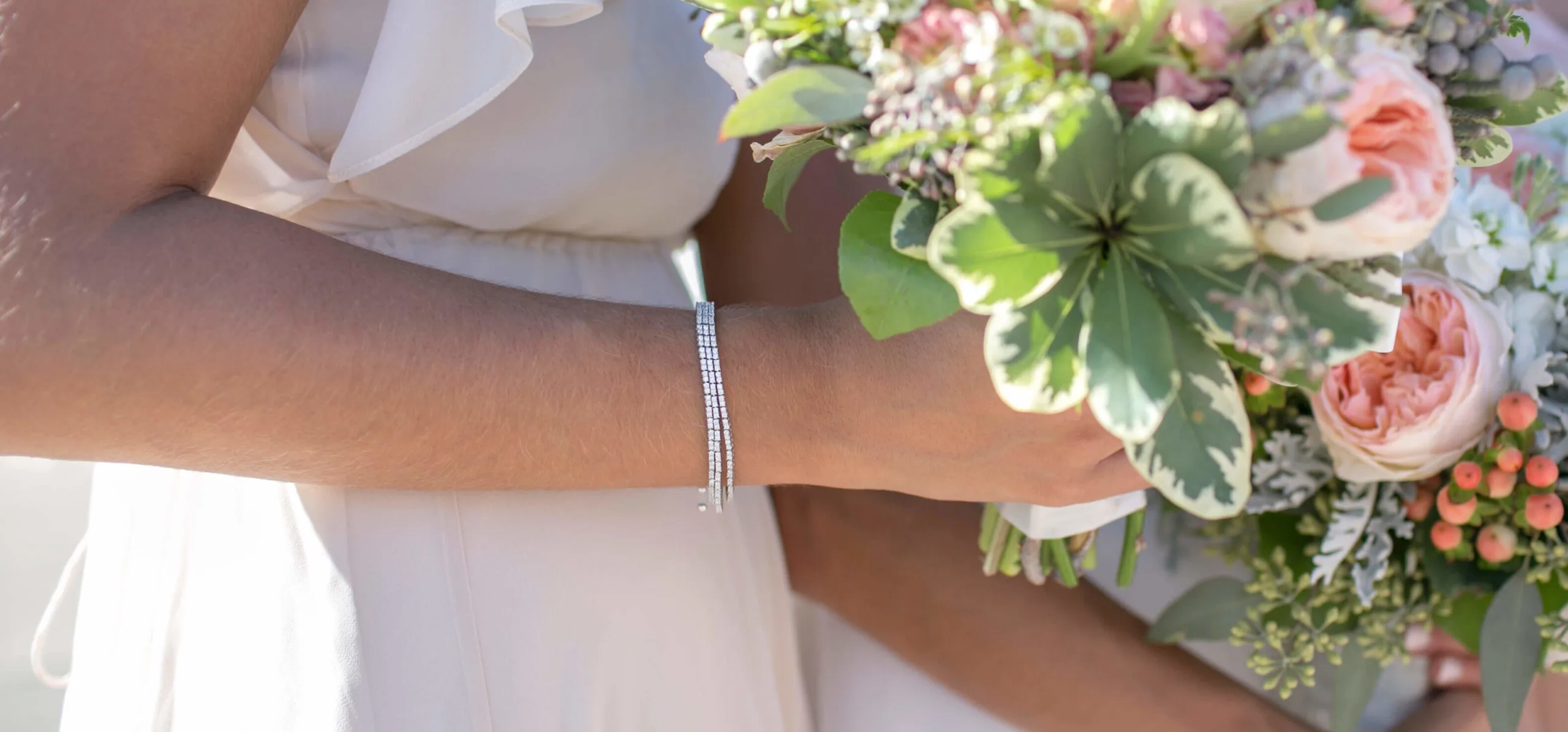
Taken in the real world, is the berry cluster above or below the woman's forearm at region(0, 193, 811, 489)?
below

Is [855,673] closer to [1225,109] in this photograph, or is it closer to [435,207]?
[435,207]

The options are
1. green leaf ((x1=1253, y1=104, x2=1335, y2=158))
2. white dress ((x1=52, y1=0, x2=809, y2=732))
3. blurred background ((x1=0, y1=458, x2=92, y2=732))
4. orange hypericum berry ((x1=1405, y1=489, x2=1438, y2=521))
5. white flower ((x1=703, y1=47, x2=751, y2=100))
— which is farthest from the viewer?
blurred background ((x1=0, y1=458, x2=92, y2=732))

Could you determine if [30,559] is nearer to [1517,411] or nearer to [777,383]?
[777,383]

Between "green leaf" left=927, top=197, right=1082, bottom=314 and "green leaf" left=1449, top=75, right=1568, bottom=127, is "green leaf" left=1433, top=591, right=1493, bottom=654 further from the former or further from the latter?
"green leaf" left=927, top=197, right=1082, bottom=314

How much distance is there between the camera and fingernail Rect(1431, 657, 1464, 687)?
4.07 feet

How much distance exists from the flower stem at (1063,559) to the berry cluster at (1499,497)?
334mm

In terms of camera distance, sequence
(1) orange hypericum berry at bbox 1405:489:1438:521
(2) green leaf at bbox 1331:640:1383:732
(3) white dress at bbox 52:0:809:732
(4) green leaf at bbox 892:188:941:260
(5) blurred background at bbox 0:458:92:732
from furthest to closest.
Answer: (5) blurred background at bbox 0:458:92:732 → (2) green leaf at bbox 1331:640:1383:732 → (1) orange hypericum berry at bbox 1405:489:1438:521 → (3) white dress at bbox 52:0:809:732 → (4) green leaf at bbox 892:188:941:260

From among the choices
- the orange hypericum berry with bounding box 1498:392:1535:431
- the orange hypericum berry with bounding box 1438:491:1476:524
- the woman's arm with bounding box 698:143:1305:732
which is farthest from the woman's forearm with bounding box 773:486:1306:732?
the orange hypericum berry with bounding box 1498:392:1535:431

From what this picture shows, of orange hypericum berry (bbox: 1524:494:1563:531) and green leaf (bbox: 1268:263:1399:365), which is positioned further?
orange hypericum berry (bbox: 1524:494:1563:531)

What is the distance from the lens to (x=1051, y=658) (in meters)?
1.23

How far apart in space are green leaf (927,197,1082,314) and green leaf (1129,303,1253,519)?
0.08 m

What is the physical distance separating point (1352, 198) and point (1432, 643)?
0.91 meters

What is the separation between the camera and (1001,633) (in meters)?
1.23

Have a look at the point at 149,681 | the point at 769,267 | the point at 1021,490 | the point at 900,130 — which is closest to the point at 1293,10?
the point at 900,130
